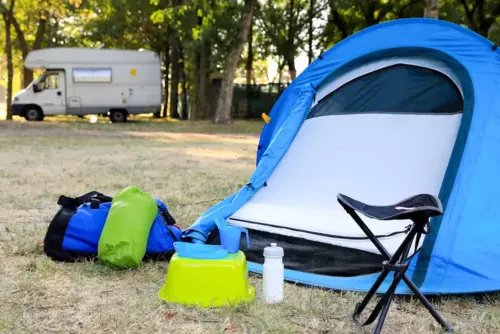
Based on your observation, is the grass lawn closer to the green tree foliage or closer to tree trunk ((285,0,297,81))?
the green tree foliage

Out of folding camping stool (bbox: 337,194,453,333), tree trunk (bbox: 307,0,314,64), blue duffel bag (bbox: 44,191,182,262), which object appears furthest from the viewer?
tree trunk (bbox: 307,0,314,64)

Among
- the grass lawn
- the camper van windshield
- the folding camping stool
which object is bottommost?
the grass lawn

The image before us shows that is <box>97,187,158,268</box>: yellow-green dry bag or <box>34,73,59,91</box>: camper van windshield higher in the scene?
<box>34,73,59,91</box>: camper van windshield

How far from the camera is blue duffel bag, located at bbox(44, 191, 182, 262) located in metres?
3.36

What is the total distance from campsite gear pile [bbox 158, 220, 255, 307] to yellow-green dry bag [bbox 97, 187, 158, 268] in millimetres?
522

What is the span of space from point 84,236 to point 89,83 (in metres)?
17.1

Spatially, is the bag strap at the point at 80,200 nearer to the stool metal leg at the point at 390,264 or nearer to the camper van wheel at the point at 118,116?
the stool metal leg at the point at 390,264

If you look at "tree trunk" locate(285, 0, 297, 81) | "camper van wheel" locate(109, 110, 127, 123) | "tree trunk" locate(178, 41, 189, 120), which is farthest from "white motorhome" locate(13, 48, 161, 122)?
"tree trunk" locate(285, 0, 297, 81)

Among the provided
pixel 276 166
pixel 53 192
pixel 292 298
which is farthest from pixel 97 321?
pixel 53 192

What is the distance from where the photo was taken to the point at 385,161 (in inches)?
145

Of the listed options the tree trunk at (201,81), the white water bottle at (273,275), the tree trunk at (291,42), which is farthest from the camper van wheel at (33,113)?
the white water bottle at (273,275)

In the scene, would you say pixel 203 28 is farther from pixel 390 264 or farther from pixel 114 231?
pixel 390 264

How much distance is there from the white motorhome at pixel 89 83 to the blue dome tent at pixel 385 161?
627 inches

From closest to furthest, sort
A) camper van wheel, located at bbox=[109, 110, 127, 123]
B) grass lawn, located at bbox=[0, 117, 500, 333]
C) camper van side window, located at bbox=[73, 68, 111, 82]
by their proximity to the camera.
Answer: grass lawn, located at bbox=[0, 117, 500, 333]
camper van side window, located at bbox=[73, 68, 111, 82]
camper van wheel, located at bbox=[109, 110, 127, 123]
